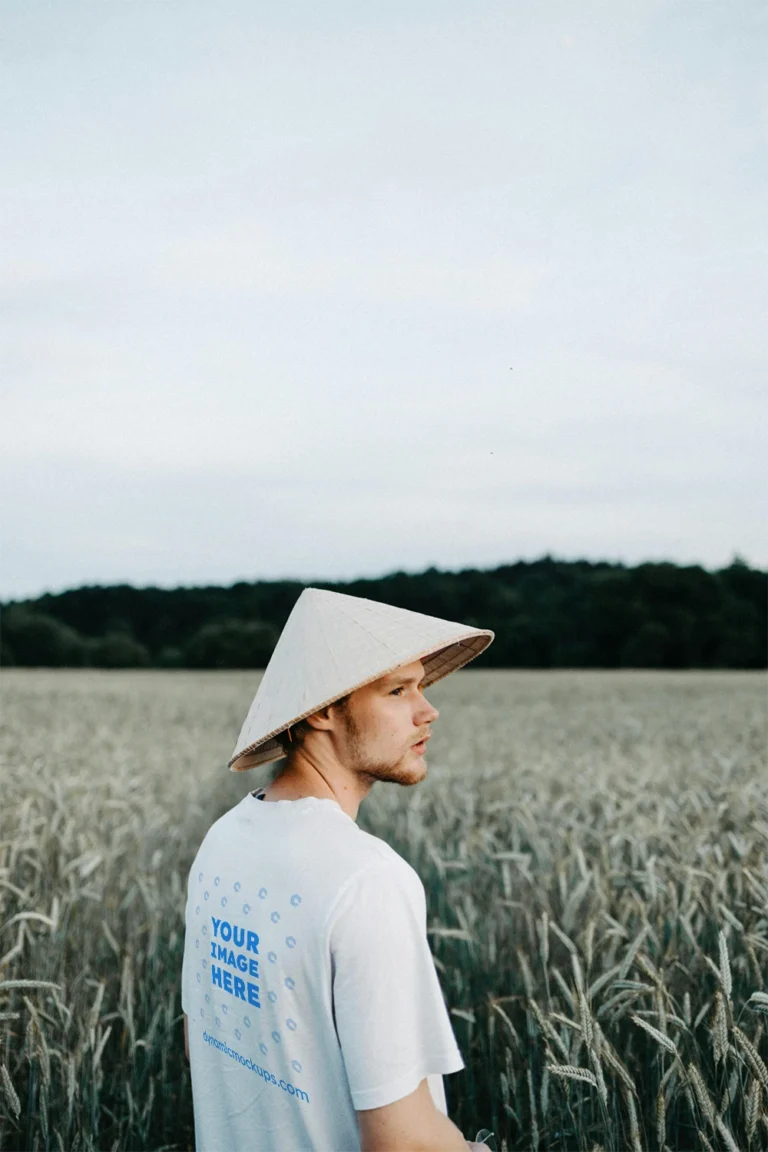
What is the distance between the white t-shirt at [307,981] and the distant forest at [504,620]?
133ft

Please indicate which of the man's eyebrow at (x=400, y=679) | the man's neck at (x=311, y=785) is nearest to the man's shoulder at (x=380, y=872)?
the man's neck at (x=311, y=785)

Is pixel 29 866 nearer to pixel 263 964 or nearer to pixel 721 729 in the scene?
pixel 263 964

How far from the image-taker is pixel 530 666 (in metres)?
46.0

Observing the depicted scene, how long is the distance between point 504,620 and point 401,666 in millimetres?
45321

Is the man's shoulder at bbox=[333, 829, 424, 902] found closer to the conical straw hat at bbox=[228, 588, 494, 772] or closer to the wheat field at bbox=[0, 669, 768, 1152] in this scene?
the conical straw hat at bbox=[228, 588, 494, 772]

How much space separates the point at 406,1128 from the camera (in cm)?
138

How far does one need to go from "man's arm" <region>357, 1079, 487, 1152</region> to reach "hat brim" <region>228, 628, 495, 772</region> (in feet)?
1.93

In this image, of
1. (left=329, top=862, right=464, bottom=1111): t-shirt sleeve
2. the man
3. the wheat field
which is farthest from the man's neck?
the wheat field

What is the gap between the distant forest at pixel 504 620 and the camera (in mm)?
44656

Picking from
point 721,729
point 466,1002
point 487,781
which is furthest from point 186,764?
point 721,729

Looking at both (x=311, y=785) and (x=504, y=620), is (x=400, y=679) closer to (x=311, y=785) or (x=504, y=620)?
(x=311, y=785)

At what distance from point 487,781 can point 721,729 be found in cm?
555

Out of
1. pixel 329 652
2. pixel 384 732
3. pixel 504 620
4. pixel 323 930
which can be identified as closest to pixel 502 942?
pixel 384 732

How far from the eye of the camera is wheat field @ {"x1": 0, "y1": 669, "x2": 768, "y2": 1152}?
7.54 ft
